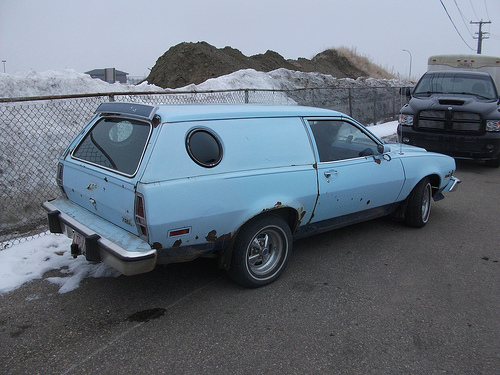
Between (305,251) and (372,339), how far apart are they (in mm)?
1746

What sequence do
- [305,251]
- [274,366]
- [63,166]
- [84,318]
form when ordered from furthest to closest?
[305,251] < [63,166] < [84,318] < [274,366]

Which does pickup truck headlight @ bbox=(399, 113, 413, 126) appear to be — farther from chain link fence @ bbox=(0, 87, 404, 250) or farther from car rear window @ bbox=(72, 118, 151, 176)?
car rear window @ bbox=(72, 118, 151, 176)

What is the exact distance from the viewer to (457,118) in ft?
29.1

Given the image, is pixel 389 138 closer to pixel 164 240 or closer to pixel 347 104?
pixel 347 104

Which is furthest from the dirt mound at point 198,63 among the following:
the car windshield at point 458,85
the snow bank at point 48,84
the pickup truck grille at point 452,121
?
the pickup truck grille at point 452,121

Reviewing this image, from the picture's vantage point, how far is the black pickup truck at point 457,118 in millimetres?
8758

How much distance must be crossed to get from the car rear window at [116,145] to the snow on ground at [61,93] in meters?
1.15

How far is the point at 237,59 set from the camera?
22.4 m

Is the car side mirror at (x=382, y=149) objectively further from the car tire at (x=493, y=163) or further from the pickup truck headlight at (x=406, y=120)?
the car tire at (x=493, y=163)

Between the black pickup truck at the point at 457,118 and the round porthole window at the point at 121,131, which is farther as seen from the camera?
the black pickup truck at the point at 457,118

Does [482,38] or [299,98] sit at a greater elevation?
[482,38]

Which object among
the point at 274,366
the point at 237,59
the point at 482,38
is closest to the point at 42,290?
the point at 274,366

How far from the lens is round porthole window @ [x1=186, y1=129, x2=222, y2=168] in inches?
130

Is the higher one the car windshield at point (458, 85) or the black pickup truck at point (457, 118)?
the car windshield at point (458, 85)
